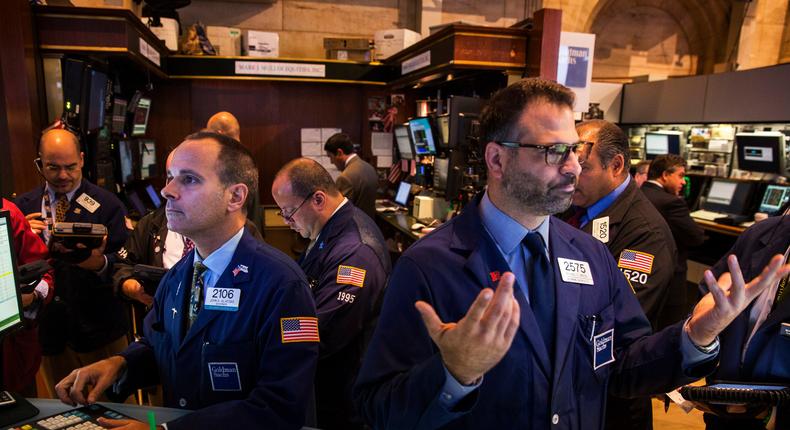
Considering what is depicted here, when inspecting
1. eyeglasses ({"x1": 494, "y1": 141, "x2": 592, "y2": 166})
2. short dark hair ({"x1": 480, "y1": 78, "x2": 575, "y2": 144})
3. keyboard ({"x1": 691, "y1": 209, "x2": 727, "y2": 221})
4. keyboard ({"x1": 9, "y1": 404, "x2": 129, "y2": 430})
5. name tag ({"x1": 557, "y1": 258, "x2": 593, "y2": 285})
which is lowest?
keyboard ({"x1": 691, "y1": 209, "x2": 727, "y2": 221})

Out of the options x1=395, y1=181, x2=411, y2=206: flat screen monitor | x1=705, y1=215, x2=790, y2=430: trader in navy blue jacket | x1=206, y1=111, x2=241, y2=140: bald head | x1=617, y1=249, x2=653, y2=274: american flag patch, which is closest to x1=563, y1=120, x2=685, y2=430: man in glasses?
x1=617, y1=249, x2=653, y2=274: american flag patch

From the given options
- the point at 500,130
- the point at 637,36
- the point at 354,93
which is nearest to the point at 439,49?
the point at 354,93

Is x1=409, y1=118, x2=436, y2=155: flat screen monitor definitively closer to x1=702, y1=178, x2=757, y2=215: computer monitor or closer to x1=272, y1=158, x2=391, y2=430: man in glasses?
x1=272, y1=158, x2=391, y2=430: man in glasses

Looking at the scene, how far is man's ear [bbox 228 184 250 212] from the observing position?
5.14 ft

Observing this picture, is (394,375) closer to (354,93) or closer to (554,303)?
(554,303)

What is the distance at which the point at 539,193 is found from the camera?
1.23m

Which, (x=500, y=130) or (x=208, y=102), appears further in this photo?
(x=208, y=102)

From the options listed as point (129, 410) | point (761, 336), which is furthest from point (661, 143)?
point (129, 410)

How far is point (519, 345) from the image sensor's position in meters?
1.11

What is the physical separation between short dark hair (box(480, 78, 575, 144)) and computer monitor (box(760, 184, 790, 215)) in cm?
550

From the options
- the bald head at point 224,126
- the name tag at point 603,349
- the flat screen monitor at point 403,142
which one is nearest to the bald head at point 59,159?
the bald head at point 224,126

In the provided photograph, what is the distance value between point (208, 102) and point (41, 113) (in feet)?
9.31

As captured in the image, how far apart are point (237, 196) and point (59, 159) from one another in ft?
5.91

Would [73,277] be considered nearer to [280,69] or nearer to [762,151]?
[280,69]
